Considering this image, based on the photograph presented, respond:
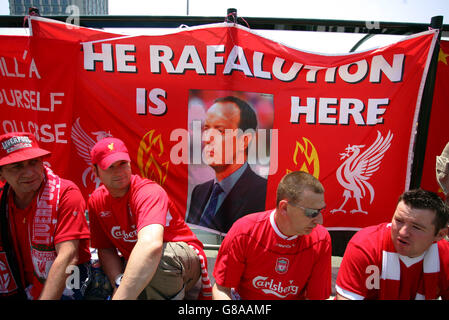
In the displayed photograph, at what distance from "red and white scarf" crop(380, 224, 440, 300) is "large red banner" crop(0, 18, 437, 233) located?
130cm

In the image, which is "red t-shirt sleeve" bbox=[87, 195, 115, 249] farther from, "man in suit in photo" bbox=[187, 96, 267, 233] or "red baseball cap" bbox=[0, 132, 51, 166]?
"man in suit in photo" bbox=[187, 96, 267, 233]

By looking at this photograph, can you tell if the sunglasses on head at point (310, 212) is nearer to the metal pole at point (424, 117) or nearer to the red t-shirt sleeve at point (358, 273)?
the red t-shirt sleeve at point (358, 273)

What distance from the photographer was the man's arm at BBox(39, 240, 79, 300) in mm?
1667

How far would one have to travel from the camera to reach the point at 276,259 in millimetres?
1816

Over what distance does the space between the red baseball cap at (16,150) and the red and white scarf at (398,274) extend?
2.21 metres

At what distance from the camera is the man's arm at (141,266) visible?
1523 millimetres

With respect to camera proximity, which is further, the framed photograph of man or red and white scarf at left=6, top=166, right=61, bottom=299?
the framed photograph of man

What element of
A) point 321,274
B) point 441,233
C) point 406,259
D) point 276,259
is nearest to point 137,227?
point 276,259

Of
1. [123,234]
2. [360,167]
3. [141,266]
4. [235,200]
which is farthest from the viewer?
[235,200]

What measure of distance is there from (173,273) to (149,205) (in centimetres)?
46

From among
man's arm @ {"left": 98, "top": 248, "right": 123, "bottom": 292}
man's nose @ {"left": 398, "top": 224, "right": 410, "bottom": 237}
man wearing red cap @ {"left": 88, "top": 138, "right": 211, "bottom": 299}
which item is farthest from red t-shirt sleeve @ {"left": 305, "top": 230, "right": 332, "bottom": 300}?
man's arm @ {"left": 98, "top": 248, "right": 123, "bottom": 292}

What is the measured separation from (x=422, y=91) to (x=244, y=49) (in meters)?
1.75

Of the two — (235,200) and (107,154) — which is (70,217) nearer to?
(107,154)

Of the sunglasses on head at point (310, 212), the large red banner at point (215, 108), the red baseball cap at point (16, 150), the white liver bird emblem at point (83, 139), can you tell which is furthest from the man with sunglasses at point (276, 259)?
the white liver bird emblem at point (83, 139)
